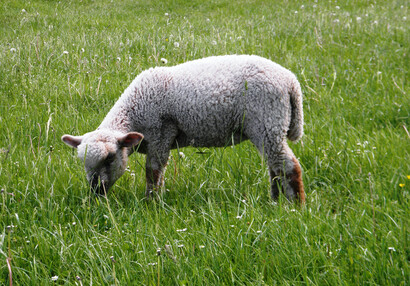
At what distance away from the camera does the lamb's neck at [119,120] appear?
13.1 ft

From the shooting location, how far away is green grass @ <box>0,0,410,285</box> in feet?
8.07

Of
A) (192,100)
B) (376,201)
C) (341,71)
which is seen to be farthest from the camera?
(341,71)

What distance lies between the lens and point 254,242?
2.59 meters

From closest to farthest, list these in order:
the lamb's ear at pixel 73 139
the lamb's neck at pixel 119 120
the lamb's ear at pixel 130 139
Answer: the lamb's ear at pixel 130 139
the lamb's ear at pixel 73 139
the lamb's neck at pixel 119 120

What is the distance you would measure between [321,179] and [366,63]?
349cm

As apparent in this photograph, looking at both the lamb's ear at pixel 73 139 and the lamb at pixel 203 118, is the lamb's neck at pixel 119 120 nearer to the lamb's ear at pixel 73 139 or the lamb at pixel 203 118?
the lamb at pixel 203 118

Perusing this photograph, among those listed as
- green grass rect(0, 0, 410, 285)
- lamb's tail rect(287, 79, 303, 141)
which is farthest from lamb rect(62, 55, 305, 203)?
green grass rect(0, 0, 410, 285)

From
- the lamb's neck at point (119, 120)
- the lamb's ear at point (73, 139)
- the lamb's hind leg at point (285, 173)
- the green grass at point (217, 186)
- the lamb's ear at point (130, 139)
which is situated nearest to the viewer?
the green grass at point (217, 186)

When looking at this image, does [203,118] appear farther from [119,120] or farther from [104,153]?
[104,153]

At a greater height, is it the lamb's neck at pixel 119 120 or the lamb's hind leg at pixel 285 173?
the lamb's neck at pixel 119 120

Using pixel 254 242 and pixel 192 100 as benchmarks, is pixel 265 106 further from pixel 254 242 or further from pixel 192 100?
pixel 254 242

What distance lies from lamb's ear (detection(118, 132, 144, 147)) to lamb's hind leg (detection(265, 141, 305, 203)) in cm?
107

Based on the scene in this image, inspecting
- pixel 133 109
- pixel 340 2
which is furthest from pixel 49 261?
pixel 340 2

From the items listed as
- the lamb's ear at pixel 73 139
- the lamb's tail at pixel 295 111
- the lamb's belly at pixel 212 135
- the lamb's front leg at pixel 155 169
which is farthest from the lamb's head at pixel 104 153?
the lamb's tail at pixel 295 111
